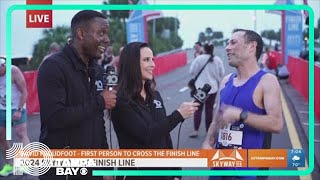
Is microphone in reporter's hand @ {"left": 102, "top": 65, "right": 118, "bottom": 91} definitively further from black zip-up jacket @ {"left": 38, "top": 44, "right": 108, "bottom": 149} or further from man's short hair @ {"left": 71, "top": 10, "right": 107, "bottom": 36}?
man's short hair @ {"left": 71, "top": 10, "right": 107, "bottom": 36}

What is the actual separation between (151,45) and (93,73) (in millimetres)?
393

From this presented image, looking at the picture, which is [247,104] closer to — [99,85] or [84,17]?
[99,85]

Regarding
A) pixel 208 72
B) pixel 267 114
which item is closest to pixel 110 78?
pixel 267 114

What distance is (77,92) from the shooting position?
2.44 metres

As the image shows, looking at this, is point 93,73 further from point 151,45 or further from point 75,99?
point 151,45

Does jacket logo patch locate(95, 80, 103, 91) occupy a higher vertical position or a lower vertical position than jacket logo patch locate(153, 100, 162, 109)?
higher

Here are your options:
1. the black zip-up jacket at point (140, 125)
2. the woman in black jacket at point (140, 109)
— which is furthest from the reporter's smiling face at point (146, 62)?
the black zip-up jacket at point (140, 125)

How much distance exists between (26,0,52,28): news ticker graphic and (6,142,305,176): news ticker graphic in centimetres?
53

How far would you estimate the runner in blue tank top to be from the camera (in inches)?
97.0

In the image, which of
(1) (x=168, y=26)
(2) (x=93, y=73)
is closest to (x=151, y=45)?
(1) (x=168, y=26)

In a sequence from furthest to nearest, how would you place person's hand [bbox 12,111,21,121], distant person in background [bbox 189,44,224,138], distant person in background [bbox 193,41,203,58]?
1. person's hand [bbox 12,111,21,121]
2. distant person in background [bbox 189,44,224,138]
3. distant person in background [bbox 193,41,203,58]

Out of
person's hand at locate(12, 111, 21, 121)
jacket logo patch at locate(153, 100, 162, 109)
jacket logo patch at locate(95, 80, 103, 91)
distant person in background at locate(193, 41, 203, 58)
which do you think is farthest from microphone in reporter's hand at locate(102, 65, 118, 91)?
person's hand at locate(12, 111, 21, 121)

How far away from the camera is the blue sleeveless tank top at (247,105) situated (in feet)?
8.18

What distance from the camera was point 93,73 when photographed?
2.55 metres
